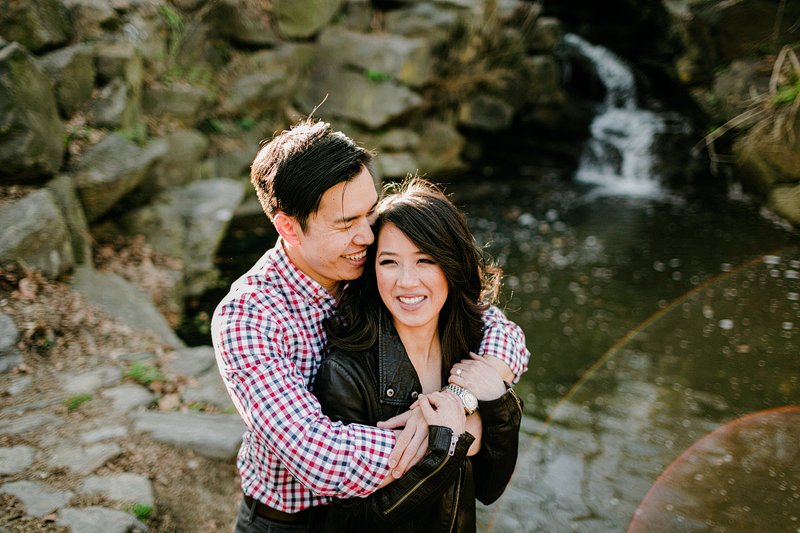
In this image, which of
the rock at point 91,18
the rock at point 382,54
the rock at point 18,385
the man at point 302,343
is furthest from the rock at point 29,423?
the rock at point 382,54

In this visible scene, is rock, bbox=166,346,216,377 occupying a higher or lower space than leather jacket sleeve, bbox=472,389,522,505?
lower

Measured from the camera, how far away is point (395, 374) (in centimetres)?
223

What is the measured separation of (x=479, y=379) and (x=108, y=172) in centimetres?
543

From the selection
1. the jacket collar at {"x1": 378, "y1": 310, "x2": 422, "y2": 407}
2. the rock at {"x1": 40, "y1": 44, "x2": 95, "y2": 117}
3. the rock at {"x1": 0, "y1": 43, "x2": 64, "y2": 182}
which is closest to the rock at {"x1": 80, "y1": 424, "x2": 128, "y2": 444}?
the jacket collar at {"x1": 378, "y1": 310, "x2": 422, "y2": 407}

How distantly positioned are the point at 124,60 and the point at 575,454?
6949 mm

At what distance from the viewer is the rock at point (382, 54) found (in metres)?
10.6

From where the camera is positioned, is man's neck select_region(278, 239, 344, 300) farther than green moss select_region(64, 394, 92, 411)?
No

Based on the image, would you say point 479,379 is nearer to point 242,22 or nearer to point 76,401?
point 76,401

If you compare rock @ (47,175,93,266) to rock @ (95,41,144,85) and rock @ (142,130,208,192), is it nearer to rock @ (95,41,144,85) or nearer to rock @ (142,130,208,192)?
rock @ (142,130,208,192)

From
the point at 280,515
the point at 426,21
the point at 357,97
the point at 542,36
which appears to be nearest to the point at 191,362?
the point at 280,515

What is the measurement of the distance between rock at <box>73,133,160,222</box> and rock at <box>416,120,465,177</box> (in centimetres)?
597

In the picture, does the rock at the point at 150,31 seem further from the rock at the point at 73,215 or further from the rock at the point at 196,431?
the rock at the point at 196,431

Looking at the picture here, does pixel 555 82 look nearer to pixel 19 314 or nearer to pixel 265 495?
pixel 19 314

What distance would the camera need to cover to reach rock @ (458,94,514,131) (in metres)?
12.1
